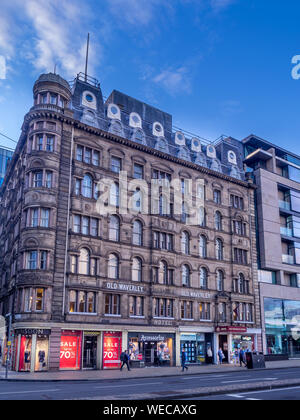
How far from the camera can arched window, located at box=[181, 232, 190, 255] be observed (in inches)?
1800

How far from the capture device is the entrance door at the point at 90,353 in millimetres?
36281

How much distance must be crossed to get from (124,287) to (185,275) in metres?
8.39

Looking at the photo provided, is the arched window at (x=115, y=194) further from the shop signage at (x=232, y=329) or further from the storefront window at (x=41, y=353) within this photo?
the shop signage at (x=232, y=329)

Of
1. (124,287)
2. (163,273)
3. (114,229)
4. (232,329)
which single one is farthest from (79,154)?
(232,329)

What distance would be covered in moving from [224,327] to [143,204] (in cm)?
1590

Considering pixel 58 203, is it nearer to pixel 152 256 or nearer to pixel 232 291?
pixel 152 256

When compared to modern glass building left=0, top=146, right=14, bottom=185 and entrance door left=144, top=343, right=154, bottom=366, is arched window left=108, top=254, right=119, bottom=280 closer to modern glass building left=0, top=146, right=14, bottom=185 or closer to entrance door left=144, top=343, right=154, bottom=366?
entrance door left=144, top=343, right=154, bottom=366

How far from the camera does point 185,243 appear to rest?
151 ft

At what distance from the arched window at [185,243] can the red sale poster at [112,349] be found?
1204cm

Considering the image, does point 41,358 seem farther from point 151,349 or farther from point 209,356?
point 209,356

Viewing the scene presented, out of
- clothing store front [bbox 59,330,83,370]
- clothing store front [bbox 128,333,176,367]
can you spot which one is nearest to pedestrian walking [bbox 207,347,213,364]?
clothing store front [bbox 128,333,176,367]

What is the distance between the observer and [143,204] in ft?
141

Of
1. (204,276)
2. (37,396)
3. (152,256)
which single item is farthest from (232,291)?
(37,396)

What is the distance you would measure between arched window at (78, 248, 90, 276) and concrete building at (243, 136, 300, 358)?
2478 cm
